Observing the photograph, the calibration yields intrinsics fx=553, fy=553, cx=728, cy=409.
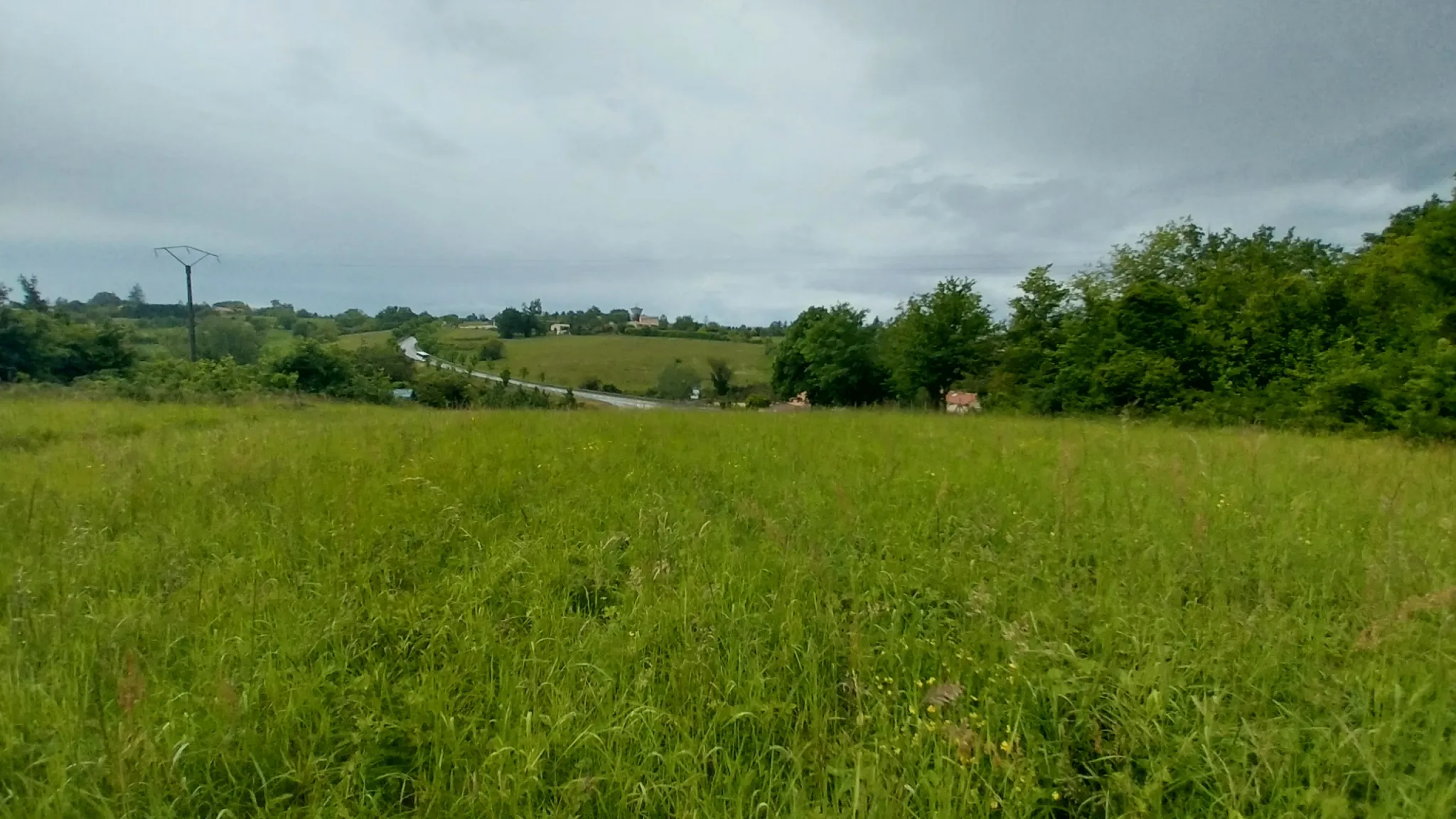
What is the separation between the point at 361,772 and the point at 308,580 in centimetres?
157

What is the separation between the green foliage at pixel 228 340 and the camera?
36562 millimetres

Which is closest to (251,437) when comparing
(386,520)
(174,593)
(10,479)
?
(10,479)

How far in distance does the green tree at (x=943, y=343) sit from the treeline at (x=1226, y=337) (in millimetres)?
74

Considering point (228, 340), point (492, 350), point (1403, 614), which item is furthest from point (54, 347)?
point (1403, 614)

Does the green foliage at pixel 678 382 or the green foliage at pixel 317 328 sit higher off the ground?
the green foliage at pixel 317 328

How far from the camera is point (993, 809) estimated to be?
1.56m

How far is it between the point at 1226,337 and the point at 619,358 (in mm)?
49529

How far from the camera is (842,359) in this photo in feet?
120

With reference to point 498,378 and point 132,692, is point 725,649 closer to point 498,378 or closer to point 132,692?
point 132,692

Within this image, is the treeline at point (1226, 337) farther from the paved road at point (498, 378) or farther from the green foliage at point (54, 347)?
the green foliage at point (54, 347)

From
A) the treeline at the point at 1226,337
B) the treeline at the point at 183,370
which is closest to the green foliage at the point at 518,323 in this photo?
the treeline at the point at 183,370

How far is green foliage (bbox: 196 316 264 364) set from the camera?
36.6 metres

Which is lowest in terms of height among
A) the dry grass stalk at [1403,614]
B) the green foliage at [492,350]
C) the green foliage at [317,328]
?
the dry grass stalk at [1403,614]

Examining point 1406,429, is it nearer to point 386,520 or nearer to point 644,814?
point 644,814
